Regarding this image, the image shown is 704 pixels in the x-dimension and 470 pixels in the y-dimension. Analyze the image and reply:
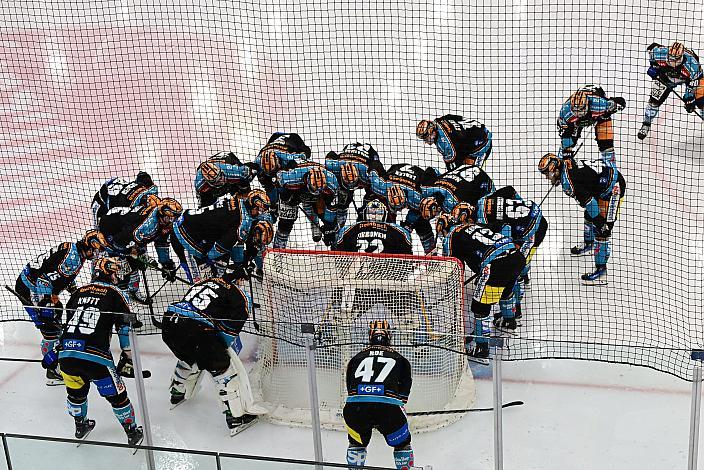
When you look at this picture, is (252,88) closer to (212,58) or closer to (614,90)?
(212,58)

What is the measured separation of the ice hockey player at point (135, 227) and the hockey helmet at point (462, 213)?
1.94 m

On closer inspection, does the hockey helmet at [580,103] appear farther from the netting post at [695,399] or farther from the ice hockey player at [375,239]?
the netting post at [695,399]

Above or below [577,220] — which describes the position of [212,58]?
above

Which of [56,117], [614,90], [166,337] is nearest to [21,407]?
[166,337]

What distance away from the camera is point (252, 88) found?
11.3 metres

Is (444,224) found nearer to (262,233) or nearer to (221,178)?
(262,233)

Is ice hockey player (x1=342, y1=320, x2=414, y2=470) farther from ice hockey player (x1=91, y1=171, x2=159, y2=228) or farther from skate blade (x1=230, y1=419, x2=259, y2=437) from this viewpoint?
ice hockey player (x1=91, y1=171, x2=159, y2=228)

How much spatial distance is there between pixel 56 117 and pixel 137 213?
202 inches

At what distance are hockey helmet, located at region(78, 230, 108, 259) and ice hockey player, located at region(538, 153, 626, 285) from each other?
324 centimetres

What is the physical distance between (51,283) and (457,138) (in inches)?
134

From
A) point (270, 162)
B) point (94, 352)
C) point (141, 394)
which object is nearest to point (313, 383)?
point (141, 394)

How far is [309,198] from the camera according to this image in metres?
7.25

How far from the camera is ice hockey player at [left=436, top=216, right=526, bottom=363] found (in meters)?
6.10

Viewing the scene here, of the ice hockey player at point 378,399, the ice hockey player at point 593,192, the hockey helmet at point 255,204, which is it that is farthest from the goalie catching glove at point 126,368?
the ice hockey player at point 593,192
